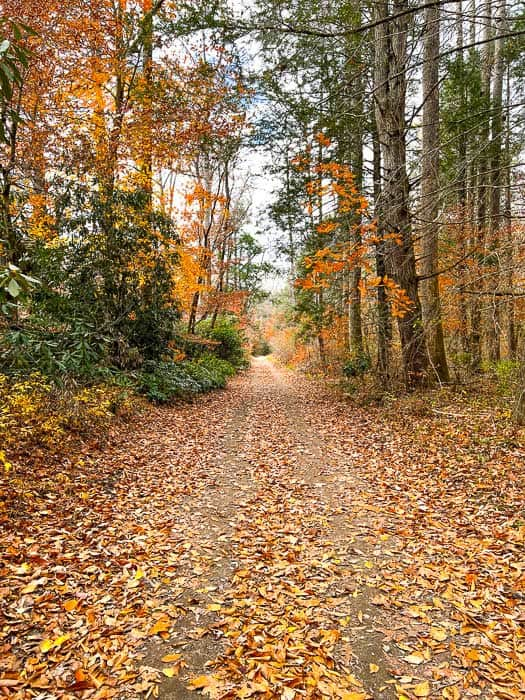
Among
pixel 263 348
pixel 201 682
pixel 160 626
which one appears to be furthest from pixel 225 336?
pixel 263 348

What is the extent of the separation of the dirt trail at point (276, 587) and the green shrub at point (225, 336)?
1390cm

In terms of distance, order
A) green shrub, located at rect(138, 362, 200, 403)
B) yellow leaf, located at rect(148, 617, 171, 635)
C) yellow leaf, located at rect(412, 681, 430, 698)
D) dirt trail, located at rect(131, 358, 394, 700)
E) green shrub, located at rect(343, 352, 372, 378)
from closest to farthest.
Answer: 1. yellow leaf, located at rect(412, 681, 430, 698)
2. dirt trail, located at rect(131, 358, 394, 700)
3. yellow leaf, located at rect(148, 617, 171, 635)
4. green shrub, located at rect(138, 362, 200, 403)
5. green shrub, located at rect(343, 352, 372, 378)

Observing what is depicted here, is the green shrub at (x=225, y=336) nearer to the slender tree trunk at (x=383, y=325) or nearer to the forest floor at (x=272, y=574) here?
the slender tree trunk at (x=383, y=325)

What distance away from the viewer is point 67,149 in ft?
30.5

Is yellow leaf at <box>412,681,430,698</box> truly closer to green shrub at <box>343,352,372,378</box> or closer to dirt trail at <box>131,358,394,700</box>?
dirt trail at <box>131,358,394,700</box>

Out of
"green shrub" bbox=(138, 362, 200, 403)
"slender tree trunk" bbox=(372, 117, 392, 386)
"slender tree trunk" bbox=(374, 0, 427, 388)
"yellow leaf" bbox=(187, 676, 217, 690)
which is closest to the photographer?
"yellow leaf" bbox=(187, 676, 217, 690)

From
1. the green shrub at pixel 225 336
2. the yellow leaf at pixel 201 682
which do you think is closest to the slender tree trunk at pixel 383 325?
the yellow leaf at pixel 201 682

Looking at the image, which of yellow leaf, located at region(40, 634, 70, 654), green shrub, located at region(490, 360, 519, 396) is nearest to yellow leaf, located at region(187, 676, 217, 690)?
yellow leaf, located at region(40, 634, 70, 654)

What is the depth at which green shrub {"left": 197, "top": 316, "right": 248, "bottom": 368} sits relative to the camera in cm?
2059

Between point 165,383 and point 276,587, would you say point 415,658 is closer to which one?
point 276,587

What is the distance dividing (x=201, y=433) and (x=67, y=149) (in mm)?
7031

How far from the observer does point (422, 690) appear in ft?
8.49

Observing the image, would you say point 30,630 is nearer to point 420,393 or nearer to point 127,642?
point 127,642

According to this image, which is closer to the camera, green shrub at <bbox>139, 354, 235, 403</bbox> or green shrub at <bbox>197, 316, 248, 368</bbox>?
green shrub at <bbox>139, 354, 235, 403</bbox>
